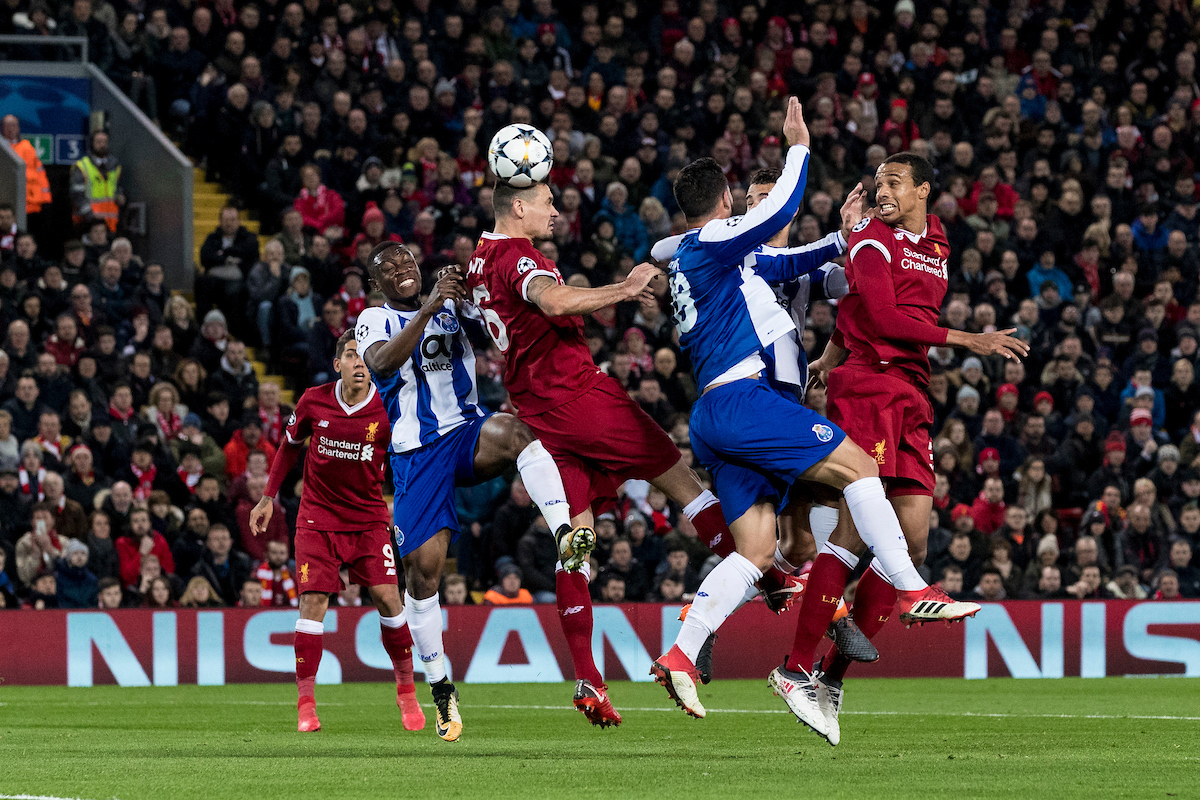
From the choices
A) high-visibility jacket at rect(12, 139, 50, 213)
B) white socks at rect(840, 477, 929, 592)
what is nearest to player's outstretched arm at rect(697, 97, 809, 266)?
white socks at rect(840, 477, 929, 592)

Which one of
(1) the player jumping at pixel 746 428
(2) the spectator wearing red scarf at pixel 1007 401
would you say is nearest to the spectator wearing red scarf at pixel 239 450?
(2) the spectator wearing red scarf at pixel 1007 401

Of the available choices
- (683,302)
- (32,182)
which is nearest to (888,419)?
(683,302)

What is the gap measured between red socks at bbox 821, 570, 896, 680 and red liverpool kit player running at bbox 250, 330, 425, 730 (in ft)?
10.1

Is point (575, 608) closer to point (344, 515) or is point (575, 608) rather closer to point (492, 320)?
point (492, 320)

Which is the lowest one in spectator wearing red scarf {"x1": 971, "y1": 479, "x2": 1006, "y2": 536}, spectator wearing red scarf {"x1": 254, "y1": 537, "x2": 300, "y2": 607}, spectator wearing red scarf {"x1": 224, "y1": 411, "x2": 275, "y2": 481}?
spectator wearing red scarf {"x1": 254, "y1": 537, "x2": 300, "y2": 607}

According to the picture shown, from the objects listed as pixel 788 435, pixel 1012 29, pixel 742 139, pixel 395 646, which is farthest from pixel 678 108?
pixel 788 435

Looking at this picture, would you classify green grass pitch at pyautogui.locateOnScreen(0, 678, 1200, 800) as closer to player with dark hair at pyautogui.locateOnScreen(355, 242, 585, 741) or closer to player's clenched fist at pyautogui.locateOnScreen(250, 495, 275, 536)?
player with dark hair at pyautogui.locateOnScreen(355, 242, 585, 741)

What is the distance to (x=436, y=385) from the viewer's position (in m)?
9.39

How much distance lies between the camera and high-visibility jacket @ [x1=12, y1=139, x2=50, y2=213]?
755 inches

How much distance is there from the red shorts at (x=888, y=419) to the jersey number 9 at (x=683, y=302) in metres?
0.85

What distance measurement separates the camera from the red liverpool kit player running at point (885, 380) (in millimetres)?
8344

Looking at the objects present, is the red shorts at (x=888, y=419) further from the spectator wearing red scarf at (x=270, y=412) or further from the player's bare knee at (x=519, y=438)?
the spectator wearing red scarf at (x=270, y=412)

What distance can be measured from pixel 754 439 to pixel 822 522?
3.29 ft

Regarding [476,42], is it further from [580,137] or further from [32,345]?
[32,345]
